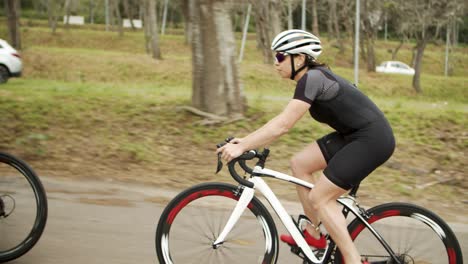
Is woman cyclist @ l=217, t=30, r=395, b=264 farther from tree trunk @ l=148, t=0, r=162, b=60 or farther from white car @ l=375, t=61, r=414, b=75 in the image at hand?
white car @ l=375, t=61, r=414, b=75

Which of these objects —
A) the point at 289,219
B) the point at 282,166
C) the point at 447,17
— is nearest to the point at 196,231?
the point at 289,219

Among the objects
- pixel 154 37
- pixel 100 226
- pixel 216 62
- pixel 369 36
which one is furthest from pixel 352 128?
pixel 369 36

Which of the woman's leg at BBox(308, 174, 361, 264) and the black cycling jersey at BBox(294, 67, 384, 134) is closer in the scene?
the black cycling jersey at BBox(294, 67, 384, 134)

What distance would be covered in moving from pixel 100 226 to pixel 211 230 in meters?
1.85

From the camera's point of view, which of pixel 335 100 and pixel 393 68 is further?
pixel 393 68

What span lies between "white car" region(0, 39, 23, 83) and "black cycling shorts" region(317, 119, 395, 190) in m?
19.9

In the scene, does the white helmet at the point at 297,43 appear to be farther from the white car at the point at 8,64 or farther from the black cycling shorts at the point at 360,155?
the white car at the point at 8,64

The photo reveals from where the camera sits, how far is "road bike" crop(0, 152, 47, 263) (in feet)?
15.6

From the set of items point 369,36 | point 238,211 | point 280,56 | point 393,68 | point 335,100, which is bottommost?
point 393,68

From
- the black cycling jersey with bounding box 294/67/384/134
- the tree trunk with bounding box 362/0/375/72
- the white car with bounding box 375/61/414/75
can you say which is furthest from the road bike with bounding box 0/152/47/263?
the white car with bounding box 375/61/414/75

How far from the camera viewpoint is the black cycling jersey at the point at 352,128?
413 cm

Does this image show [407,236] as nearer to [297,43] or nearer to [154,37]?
[297,43]

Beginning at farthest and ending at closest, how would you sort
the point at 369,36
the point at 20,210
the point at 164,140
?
the point at 369,36 < the point at 164,140 < the point at 20,210

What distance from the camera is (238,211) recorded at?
4336 mm
